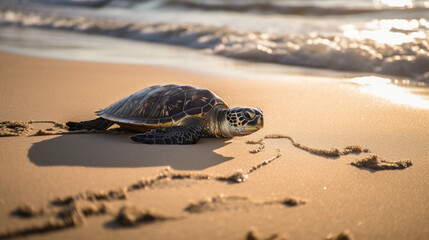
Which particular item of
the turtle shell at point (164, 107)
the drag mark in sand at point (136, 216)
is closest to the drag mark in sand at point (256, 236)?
the drag mark in sand at point (136, 216)

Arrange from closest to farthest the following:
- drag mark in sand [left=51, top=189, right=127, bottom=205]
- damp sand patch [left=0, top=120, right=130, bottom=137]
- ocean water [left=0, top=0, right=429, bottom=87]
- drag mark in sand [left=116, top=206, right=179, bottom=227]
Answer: drag mark in sand [left=116, top=206, right=179, bottom=227], drag mark in sand [left=51, top=189, right=127, bottom=205], damp sand patch [left=0, top=120, right=130, bottom=137], ocean water [left=0, top=0, right=429, bottom=87]

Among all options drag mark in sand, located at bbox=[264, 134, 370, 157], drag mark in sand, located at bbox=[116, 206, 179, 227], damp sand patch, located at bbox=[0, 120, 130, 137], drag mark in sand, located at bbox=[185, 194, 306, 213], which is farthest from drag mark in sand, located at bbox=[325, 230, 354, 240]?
damp sand patch, located at bbox=[0, 120, 130, 137]

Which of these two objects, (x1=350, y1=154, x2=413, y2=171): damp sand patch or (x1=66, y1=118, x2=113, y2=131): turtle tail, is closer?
(x1=350, y1=154, x2=413, y2=171): damp sand patch

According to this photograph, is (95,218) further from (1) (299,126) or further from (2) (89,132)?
(1) (299,126)

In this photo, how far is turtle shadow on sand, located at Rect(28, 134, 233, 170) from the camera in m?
2.82

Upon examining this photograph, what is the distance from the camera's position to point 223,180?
264cm

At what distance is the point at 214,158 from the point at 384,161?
4.29 feet

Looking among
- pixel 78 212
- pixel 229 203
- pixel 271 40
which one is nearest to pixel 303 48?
pixel 271 40

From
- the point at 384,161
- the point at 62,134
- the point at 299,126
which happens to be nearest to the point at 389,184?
the point at 384,161

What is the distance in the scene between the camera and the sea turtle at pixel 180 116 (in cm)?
354

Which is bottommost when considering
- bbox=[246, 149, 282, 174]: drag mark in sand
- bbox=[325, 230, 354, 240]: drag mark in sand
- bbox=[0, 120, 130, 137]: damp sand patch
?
bbox=[325, 230, 354, 240]: drag mark in sand

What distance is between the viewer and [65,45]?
9.75 meters

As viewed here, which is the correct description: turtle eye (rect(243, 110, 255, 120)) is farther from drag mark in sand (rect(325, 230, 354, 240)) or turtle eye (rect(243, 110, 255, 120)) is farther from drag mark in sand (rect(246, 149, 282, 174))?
drag mark in sand (rect(325, 230, 354, 240))

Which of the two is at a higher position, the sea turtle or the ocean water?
the ocean water
